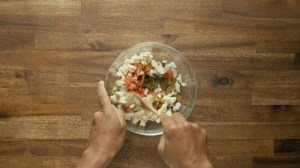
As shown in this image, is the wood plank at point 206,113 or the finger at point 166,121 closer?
the finger at point 166,121

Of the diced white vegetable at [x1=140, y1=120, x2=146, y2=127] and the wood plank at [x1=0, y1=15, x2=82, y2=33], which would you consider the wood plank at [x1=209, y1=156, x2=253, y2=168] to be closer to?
the diced white vegetable at [x1=140, y1=120, x2=146, y2=127]

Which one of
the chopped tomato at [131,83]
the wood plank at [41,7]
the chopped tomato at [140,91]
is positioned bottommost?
the chopped tomato at [140,91]

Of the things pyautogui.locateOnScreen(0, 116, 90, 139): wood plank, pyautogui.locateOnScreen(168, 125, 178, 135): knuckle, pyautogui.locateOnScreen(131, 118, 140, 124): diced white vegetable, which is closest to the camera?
pyautogui.locateOnScreen(168, 125, 178, 135): knuckle

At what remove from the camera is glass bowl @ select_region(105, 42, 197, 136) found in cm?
126

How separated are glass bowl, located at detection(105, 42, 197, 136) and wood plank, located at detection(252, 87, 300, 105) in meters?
0.25

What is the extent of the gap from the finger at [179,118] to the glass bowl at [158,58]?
3.6 inches

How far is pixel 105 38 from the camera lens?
4.33 feet

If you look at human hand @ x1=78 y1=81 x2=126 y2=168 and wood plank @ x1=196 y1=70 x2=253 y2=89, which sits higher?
wood plank @ x1=196 y1=70 x2=253 y2=89

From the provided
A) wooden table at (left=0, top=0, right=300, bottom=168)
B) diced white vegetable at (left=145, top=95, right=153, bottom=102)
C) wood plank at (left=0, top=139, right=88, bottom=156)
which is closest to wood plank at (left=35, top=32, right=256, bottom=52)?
wooden table at (left=0, top=0, right=300, bottom=168)

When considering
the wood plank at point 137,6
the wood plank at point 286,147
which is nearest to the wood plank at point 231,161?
the wood plank at point 286,147

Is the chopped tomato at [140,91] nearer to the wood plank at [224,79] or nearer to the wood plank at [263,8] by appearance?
the wood plank at [224,79]

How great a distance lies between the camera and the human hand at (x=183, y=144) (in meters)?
1.13

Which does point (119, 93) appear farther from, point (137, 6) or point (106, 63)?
point (137, 6)

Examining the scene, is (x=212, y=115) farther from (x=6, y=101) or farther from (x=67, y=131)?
(x=6, y=101)
